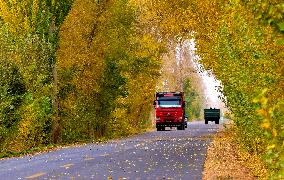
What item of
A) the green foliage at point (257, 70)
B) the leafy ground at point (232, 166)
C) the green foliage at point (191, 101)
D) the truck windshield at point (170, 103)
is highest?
the green foliage at point (191, 101)

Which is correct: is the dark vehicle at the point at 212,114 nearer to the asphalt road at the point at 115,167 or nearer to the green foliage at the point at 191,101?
the green foliage at the point at 191,101

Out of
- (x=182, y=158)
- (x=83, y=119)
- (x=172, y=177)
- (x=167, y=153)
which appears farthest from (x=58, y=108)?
(x=172, y=177)

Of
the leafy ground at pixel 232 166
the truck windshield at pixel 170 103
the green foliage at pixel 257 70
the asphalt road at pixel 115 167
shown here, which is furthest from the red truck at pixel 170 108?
the asphalt road at pixel 115 167

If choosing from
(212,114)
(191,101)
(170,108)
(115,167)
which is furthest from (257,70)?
(191,101)

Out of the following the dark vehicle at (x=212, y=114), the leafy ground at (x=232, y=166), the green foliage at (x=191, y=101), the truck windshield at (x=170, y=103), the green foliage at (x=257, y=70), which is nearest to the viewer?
the green foliage at (x=257, y=70)

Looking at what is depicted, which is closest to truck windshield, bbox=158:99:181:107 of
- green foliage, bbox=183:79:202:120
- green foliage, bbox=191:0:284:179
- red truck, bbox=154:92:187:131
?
red truck, bbox=154:92:187:131

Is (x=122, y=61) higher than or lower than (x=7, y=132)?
higher

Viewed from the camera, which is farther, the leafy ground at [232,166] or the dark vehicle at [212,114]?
the dark vehicle at [212,114]

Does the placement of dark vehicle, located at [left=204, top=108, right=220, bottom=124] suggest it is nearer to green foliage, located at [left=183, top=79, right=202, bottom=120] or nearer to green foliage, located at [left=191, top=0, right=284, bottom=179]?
green foliage, located at [left=183, top=79, right=202, bottom=120]

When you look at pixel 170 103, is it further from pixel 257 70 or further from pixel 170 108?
pixel 257 70

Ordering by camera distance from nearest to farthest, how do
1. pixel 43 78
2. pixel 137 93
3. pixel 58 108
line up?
pixel 43 78
pixel 58 108
pixel 137 93

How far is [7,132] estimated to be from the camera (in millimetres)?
26672

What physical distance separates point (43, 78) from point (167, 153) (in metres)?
11.0

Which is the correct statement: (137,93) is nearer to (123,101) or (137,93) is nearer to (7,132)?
(123,101)
